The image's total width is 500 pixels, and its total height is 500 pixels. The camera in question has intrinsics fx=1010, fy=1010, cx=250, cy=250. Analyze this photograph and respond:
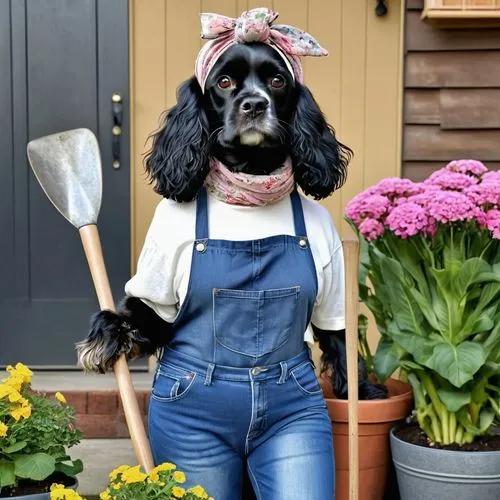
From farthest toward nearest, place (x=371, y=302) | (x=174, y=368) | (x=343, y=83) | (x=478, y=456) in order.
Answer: (x=343, y=83) < (x=371, y=302) < (x=478, y=456) < (x=174, y=368)

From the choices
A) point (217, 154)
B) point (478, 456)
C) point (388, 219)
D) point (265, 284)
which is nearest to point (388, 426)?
point (478, 456)

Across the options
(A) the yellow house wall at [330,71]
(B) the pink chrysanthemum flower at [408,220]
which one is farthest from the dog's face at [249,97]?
(A) the yellow house wall at [330,71]

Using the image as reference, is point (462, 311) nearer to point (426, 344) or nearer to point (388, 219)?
point (426, 344)

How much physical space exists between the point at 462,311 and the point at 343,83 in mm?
1641

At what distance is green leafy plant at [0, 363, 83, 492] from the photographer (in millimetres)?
2541

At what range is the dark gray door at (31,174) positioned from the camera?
4.39 m

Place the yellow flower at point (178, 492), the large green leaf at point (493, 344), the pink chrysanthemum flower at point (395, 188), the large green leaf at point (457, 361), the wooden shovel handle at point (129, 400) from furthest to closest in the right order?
the pink chrysanthemum flower at point (395, 188) < the large green leaf at point (493, 344) < the large green leaf at point (457, 361) < the wooden shovel handle at point (129, 400) < the yellow flower at point (178, 492)

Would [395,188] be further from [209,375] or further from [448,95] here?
[448,95]

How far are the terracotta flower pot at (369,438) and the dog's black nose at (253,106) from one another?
972mm

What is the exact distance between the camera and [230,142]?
2383 millimetres

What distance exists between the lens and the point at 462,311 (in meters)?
3.07

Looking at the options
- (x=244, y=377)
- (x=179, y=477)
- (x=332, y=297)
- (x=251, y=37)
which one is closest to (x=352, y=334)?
(x=332, y=297)

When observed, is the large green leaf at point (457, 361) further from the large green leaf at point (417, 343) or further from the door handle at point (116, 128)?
the door handle at point (116, 128)

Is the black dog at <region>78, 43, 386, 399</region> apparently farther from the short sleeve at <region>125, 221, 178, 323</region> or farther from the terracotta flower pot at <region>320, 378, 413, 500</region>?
the terracotta flower pot at <region>320, 378, 413, 500</region>
